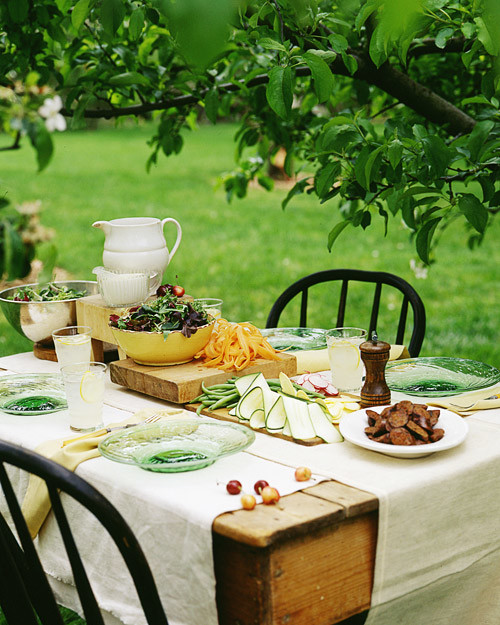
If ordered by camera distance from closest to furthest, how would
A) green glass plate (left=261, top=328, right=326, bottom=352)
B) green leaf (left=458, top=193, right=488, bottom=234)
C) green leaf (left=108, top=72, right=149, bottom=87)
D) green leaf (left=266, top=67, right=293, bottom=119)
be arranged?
green leaf (left=266, top=67, right=293, bottom=119) → green leaf (left=458, top=193, right=488, bottom=234) → green glass plate (left=261, top=328, right=326, bottom=352) → green leaf (left=108, top=72, right=149, bottom=87)

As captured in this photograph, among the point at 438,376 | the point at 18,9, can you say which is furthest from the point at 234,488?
the point at 18,9

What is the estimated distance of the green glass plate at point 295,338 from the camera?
2711 mm

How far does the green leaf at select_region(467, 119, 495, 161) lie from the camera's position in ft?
8.24

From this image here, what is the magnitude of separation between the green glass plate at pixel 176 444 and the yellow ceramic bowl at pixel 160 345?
409 mm

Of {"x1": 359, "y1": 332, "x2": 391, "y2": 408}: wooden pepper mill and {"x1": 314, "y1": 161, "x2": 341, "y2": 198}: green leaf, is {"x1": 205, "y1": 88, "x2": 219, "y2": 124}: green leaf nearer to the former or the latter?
{"x1": 314, "y1": 161, "x2": 341, "y2": 198}: green leaf

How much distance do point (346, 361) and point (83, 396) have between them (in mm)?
727

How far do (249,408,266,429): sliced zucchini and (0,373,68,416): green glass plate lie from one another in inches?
20.6

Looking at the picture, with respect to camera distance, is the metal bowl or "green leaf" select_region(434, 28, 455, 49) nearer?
"green leaf" select_region(434, 28, 455, 49)

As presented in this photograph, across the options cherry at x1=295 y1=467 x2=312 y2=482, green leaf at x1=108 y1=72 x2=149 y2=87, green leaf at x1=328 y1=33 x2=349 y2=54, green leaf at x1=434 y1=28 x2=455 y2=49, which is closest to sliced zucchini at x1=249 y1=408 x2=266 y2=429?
cherry at x1=295 y1=467 x2=312 y2=482

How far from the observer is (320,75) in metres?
2.17

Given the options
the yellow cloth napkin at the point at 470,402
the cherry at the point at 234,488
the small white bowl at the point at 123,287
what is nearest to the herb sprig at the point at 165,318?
the small white bowl at the point at 123,287

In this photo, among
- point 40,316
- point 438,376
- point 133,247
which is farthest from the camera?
point 40,316

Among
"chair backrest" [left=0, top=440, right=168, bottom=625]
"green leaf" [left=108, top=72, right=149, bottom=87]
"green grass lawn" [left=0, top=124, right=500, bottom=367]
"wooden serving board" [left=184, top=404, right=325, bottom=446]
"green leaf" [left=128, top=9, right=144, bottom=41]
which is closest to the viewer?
"chair backrest" [left=0, top=440, right=168, bottom=625]

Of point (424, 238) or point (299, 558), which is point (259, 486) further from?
point (424, 238)
